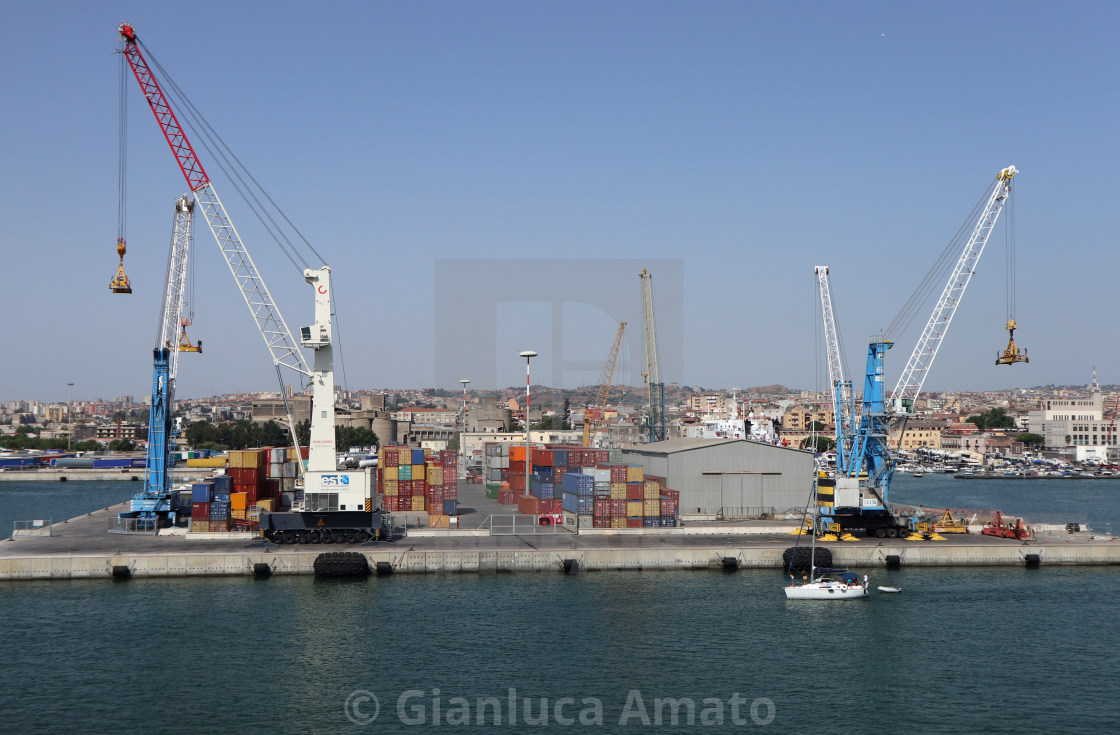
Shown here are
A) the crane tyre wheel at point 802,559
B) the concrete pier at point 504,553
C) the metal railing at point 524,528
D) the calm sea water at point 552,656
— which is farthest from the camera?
the metal railing at point 524,528

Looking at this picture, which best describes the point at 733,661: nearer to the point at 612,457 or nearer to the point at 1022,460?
the point at 612,457

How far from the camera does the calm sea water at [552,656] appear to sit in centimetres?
1848

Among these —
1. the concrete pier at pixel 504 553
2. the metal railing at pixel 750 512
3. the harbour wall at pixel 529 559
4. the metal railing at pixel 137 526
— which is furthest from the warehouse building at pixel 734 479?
the metal railing at pixel 137 526

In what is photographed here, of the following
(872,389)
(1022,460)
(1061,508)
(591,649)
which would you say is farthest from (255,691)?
(1022,460)

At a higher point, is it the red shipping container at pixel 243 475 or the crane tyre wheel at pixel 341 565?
the red shipping container at pixel 243 475

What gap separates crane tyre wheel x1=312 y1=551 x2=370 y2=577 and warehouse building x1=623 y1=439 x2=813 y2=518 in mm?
16211

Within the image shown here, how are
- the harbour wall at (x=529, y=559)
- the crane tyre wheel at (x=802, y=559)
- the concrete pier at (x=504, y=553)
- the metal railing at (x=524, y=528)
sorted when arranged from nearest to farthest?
the harbour wall at (x=529, y=559), the concrete pier at (x=504, y=553), the crane tyre wheel at (x=802, y=559), the metal railing at (x=524, y=528)

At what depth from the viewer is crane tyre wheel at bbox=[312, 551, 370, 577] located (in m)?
30.3

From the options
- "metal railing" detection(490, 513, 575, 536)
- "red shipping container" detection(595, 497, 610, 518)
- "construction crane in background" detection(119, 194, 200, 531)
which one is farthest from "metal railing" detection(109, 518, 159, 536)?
"red shipping container" detection(595, 497, 610, 518)

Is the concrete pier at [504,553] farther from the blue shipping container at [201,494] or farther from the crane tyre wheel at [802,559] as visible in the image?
the blue shipping container at [201,494]

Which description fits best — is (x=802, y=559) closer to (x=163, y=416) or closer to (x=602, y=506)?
(x=602, y=506)

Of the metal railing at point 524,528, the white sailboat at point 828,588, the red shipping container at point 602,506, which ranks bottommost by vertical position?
the white sailboat at point 828,588

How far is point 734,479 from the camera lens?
41406 millimetres

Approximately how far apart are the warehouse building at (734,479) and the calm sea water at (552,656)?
33.9 feet
